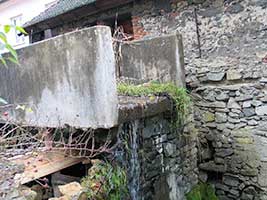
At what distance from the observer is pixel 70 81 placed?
3086 mm

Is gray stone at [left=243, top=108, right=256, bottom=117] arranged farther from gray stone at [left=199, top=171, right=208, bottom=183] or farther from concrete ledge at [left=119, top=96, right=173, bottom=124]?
concrete ledge at [left=119, top=96, right=173, bottom=124]

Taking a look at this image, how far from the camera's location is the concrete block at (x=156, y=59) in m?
4.21

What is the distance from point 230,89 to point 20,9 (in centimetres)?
1252

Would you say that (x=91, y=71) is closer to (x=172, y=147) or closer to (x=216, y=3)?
(x=172, y=147)

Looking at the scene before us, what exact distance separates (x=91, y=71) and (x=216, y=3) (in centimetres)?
287

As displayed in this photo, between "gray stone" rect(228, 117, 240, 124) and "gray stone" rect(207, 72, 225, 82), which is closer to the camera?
"gray stone" rect(228, 117, 240, 124)

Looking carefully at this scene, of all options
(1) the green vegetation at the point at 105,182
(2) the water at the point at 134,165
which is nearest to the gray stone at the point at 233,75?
(2) the water at the point at 134,165

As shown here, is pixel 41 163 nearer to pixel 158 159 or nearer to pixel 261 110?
pixel 158 159

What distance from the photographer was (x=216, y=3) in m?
4.88

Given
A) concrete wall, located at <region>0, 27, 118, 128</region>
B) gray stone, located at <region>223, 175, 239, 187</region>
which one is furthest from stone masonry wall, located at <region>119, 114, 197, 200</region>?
gray stone, located at <region>223, 175, 239, 187</region>

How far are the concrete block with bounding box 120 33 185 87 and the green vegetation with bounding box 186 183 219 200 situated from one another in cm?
146

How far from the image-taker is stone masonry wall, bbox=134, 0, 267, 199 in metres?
4.43

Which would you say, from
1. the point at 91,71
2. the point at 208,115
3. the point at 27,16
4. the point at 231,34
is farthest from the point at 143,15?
the point at 27,16

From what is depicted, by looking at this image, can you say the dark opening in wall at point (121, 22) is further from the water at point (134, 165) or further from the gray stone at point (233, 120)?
the water at point (134, 165)
